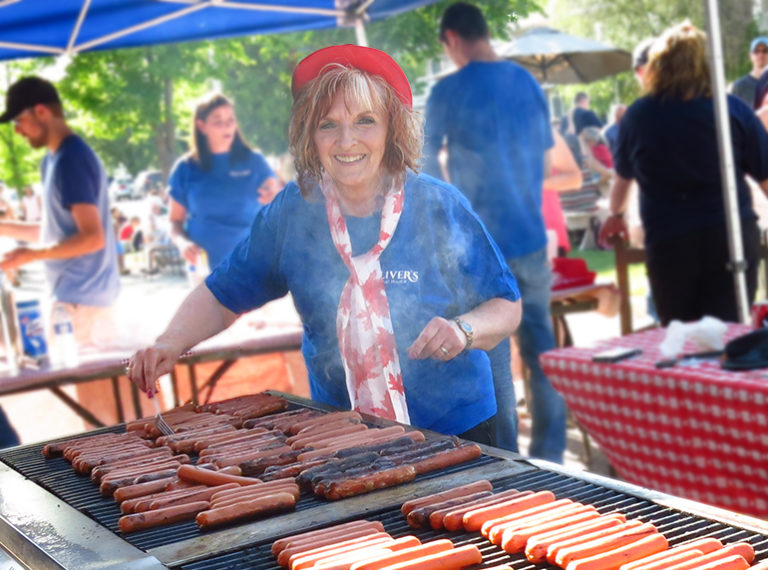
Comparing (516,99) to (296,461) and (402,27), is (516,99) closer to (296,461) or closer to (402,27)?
(296,461)

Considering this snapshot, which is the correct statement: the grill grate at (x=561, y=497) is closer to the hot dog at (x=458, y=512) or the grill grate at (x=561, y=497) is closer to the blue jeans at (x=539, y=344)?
the hot dog at (x=458, y=512)

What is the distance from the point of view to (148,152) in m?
16.5

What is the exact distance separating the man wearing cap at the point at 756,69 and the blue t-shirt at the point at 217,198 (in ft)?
15.0

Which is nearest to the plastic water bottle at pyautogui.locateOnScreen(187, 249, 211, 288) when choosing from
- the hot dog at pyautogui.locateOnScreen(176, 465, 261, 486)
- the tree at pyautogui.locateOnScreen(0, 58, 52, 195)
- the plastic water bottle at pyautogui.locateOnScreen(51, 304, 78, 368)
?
the plastic water bottle at pyautogui.locateOnScreen(51, 304, 78, 368)

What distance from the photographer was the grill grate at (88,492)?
2.13m

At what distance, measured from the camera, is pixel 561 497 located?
217 centimetres

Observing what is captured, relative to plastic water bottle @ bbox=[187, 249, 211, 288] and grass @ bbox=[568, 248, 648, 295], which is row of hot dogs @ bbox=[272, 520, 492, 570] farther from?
grass @ bbox=[568, 248, 648, 295]

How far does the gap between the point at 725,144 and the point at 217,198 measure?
3.33 metres

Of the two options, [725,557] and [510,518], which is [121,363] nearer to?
[510,518]

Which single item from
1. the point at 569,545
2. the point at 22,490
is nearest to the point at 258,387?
the point at 22,490

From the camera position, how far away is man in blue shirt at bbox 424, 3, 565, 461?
4922 millimetres

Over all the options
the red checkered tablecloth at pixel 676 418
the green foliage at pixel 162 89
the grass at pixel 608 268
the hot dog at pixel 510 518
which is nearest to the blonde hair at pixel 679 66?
the red checkered tablecloth at pixel 676 418

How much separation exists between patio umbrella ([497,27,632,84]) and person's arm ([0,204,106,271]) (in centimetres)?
612

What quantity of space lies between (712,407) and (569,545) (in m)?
2.12
